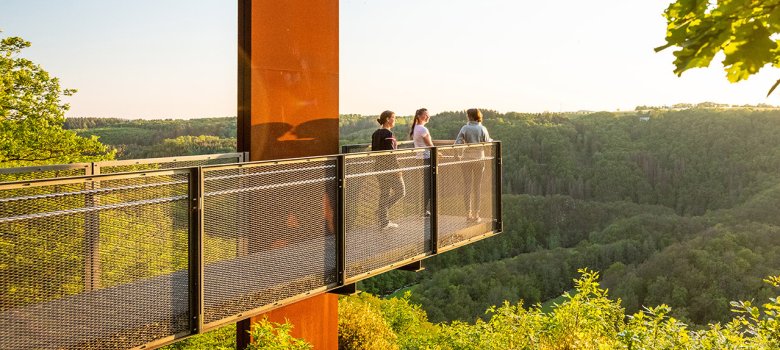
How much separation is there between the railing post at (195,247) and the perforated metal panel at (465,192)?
3866 mm

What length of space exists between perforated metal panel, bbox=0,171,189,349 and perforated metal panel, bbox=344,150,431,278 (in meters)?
2.31

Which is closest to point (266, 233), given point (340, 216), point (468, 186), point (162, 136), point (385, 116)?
point (340, 216)

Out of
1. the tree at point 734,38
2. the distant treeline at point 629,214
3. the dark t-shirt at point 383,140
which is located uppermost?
the tree at point 734,38

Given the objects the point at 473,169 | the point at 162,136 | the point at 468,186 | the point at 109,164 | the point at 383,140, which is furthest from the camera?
the point at 162,136

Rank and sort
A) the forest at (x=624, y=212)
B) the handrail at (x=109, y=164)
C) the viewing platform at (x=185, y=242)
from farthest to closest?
the forest at (x=624, y=212) < the handrail at (x=109, y=164) < the viewing platform at (x=185, y=242)

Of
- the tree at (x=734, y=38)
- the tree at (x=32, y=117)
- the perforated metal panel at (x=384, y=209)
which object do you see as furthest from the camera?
the tree at (x=32, y=117)

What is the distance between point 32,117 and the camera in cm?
2556

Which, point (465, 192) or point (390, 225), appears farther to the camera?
point (465, 192)

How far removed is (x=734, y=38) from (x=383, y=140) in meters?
7.06

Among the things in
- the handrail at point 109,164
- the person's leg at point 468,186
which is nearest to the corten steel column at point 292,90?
the handrail at point 109,164

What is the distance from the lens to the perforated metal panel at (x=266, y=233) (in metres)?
6.04

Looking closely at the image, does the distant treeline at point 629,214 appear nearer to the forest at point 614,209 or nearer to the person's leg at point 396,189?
the forest at point 614,209

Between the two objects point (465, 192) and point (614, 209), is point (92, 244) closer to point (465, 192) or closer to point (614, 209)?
point (465, 192)

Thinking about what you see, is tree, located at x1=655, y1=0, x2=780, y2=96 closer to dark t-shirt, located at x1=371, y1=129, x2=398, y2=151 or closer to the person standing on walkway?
dark t-shirt, located at x1=371, y1=129, x2=398, y2=151
